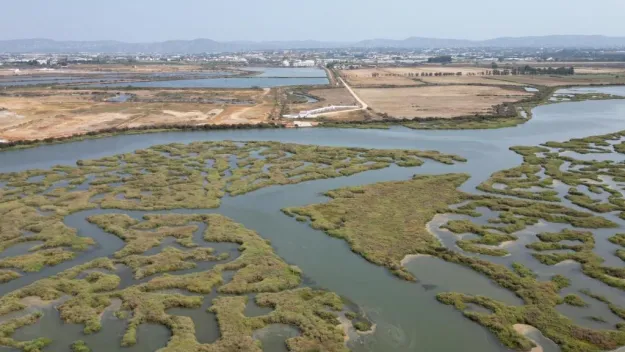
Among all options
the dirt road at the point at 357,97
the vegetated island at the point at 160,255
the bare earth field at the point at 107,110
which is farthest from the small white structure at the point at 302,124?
the vegetated island at the point at 160,255

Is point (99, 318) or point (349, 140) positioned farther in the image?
point (349, 140)

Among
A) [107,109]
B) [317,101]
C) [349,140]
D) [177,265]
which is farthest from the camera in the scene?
[317,101]

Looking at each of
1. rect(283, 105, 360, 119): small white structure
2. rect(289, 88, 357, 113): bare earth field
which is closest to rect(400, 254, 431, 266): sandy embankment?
rect(283, 105, 360, 119): small white structure

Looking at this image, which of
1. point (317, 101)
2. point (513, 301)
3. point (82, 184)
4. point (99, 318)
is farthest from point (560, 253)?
point (317, 101)

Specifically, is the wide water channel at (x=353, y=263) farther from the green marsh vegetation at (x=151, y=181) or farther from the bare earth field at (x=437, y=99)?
the bare earth field at (x=437, y=99)

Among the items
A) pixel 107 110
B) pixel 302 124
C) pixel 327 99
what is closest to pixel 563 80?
pixel 327 99

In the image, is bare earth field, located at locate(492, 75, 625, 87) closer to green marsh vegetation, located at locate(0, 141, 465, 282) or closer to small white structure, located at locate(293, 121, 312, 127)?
small white structure, located at locate(293, 121, 312, 127)

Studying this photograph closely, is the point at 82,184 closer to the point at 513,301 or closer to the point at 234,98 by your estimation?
the point at 513,301
